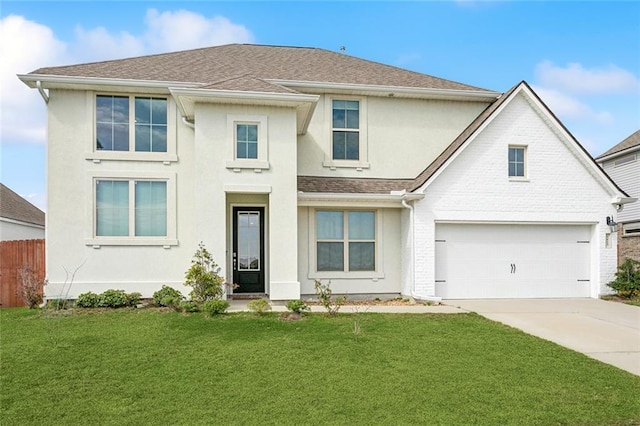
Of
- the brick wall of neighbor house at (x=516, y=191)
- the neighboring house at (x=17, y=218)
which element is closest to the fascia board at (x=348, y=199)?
the brick wall of neighbor house at (x=516, y=191)

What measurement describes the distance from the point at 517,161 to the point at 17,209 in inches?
1039

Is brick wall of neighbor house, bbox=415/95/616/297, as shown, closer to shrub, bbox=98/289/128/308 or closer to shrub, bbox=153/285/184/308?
shrub, bbox=153/285/184/308

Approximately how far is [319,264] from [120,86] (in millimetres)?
7799

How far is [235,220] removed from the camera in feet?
42.9

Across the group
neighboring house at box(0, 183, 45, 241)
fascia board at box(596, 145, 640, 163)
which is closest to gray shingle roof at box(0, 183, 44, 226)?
neighboring house at box(0, 183, 45, 241)

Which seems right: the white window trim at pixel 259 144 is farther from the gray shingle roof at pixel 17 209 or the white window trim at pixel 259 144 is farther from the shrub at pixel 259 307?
the gray shingle roof at pixel 17 209

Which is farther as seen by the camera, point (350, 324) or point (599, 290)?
point (599, 290)

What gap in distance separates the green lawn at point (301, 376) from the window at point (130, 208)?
3.60 meters

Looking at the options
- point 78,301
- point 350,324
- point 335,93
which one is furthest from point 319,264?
point 78,301

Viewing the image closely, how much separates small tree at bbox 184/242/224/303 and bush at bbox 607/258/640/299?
11854 mm

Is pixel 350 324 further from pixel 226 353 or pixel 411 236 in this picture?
pixel 411 236

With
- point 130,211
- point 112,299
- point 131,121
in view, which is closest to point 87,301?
point 112,299

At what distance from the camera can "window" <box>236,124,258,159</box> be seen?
11.6m

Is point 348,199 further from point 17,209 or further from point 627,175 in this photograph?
point 17,209
